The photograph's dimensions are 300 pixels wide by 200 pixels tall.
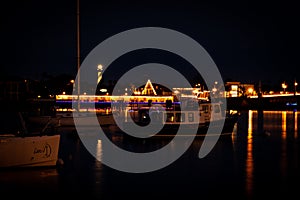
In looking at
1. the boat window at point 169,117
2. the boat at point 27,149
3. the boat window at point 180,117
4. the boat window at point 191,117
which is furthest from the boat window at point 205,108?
the boat at point 27,149

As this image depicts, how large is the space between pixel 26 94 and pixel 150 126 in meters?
108

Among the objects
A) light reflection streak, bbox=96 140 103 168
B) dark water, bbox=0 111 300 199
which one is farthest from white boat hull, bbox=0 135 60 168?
light reflection streak, bbox=96 140 103 168

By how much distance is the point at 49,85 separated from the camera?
156000mm

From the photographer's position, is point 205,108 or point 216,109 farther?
point 216,109

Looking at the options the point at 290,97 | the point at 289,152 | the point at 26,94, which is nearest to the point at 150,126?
the point at 289,152

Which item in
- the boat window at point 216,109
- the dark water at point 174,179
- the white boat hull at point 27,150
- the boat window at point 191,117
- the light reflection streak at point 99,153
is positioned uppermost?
the boat window at point 216,109

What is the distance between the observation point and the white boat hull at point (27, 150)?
19663 mm

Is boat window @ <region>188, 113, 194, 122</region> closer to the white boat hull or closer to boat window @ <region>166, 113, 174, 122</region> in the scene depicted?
boat window @ <region>166, 113, 174, 122</region>

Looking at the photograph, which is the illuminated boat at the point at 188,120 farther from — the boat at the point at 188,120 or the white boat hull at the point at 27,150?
the white boat hull at the point at 27,150

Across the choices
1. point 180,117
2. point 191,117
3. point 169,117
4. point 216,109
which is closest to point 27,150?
point 169,117

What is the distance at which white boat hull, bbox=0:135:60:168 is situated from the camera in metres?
19.7

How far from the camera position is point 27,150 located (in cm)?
2019

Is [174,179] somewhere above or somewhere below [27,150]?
below

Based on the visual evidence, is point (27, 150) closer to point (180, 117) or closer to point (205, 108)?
point (180, 117)
